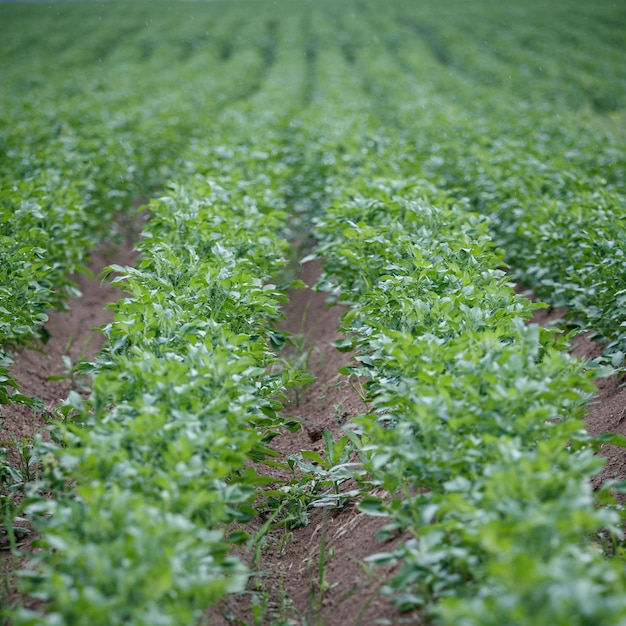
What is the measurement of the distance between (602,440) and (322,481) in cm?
151

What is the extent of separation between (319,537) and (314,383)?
6.35 feet

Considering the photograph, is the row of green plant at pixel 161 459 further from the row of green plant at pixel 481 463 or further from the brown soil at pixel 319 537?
the row of green plant at pixel 481 463

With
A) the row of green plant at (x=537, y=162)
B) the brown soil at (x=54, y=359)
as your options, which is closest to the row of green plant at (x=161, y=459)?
the brown soil at (x=54, y=359)

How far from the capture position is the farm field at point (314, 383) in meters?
2.03

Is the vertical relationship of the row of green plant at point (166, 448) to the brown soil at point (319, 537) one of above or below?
above

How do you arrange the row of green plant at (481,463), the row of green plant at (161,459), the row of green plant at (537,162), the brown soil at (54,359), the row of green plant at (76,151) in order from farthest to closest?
the row of green plant at (537,162) < the row of green plant at (76,151) < the brown soil at (54,359) < the row of green plant at (161,459) < the row of green plant at (481,463)

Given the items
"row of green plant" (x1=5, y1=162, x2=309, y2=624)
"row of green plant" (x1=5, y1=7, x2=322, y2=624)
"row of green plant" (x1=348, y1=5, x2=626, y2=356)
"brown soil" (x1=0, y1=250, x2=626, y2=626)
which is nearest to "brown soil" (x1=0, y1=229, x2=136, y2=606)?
"brown soil" (x1=0, y1=250, x2=626, y2=626)

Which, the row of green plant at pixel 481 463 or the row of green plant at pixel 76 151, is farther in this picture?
the row of green plant at pixel 76 151

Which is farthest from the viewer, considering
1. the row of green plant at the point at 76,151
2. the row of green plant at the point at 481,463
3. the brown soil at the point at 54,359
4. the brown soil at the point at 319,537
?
the row of green plant at the point at 76,151

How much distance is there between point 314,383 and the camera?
523 cm

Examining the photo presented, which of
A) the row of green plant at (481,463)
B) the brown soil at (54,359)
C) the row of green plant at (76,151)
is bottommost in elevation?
the brown soil at (54,359)

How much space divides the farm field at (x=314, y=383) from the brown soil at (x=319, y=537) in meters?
0.02

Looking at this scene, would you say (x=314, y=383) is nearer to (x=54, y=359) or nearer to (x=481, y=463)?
(x=54, y=359)

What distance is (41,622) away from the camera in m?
1.85
